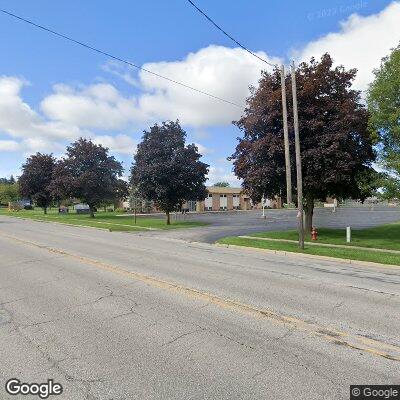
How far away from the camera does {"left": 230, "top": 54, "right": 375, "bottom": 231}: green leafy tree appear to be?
18.0m

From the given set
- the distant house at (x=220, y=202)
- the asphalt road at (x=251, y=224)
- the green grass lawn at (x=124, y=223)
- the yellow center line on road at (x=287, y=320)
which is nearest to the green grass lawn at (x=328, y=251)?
the asphalt road at (x=251, y=224)

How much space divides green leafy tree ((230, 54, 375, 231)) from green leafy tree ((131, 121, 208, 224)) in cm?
1061

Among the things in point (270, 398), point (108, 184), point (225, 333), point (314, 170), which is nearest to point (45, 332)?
point (225, 333)

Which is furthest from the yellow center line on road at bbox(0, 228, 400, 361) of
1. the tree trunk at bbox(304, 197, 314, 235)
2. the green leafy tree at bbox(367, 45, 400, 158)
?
the tree trunk at bbox(304, 197, 314, 235)

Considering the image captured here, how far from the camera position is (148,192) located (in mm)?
31031

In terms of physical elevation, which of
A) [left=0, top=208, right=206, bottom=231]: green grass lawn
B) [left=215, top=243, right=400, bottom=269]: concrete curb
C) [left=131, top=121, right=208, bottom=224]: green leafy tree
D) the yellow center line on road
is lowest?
[left=215, top=243, right=400, bottom=269]: concrete curb

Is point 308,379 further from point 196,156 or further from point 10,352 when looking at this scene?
point 196,156

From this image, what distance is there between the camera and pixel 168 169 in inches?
1195

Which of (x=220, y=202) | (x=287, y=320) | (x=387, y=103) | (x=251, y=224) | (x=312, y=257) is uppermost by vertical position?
(x=387, y=103)

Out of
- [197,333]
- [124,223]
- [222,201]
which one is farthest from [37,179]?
[197,333]

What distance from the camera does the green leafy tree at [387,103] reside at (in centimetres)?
1620

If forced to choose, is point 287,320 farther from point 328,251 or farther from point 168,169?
point 168,169

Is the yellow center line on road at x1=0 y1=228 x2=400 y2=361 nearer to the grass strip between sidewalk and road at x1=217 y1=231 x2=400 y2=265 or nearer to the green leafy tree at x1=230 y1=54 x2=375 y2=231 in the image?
the grass strip between sidewalk and road at x1=217 y1=231 x2=400 y2=265

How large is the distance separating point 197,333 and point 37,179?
5861 cm
